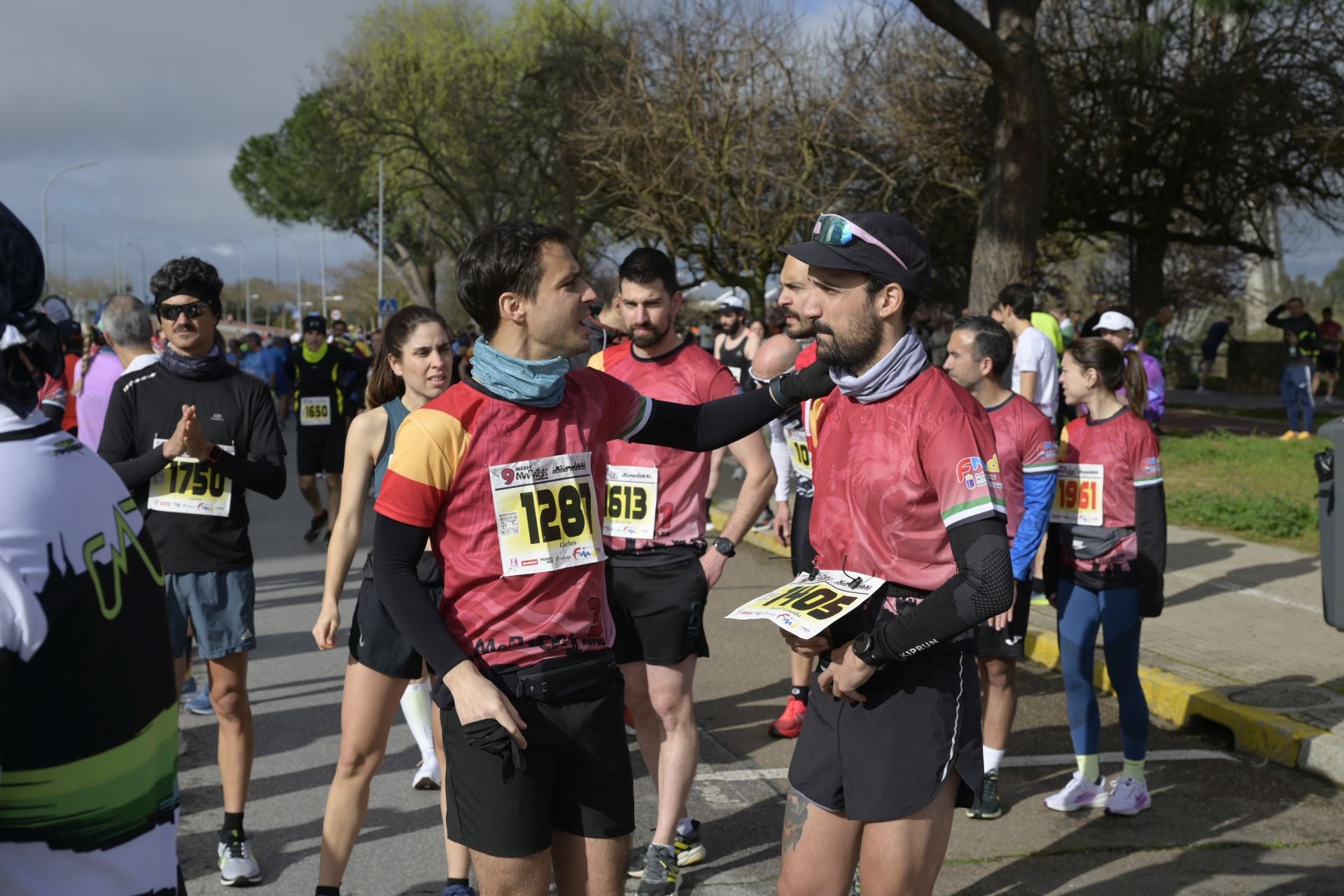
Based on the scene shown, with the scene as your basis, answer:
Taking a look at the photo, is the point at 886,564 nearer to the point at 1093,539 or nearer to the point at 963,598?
the point at 963,598

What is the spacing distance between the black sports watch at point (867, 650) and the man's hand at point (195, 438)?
2416 millimetres

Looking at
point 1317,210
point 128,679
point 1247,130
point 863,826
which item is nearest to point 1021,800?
point 863,826

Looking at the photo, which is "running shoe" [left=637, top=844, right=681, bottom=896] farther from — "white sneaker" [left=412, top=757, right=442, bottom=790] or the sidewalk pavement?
the sidewalk pavement

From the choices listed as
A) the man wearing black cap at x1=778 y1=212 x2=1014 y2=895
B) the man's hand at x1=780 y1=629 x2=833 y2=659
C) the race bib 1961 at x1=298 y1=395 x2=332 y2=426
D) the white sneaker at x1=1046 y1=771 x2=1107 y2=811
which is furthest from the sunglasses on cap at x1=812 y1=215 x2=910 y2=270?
Result: the race bib 1961 at x1=298 y1=395 x2=332 y2=426

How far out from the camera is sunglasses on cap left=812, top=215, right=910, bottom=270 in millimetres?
2928

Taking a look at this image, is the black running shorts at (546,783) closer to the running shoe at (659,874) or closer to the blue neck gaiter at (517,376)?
the blue neck gaiter at (517,376)

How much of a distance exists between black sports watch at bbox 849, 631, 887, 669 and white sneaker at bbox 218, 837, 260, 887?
268cm

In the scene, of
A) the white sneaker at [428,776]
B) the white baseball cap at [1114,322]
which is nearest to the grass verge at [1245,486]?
the white baseball cap at [1114,322]

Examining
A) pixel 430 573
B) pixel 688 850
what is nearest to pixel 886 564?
pixel 430 573

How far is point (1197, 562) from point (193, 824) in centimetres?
764

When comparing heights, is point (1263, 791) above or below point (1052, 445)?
below

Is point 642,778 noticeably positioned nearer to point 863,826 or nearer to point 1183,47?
point 863,826

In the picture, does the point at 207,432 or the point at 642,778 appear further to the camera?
the point at 642,778

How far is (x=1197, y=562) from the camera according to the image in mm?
9641
